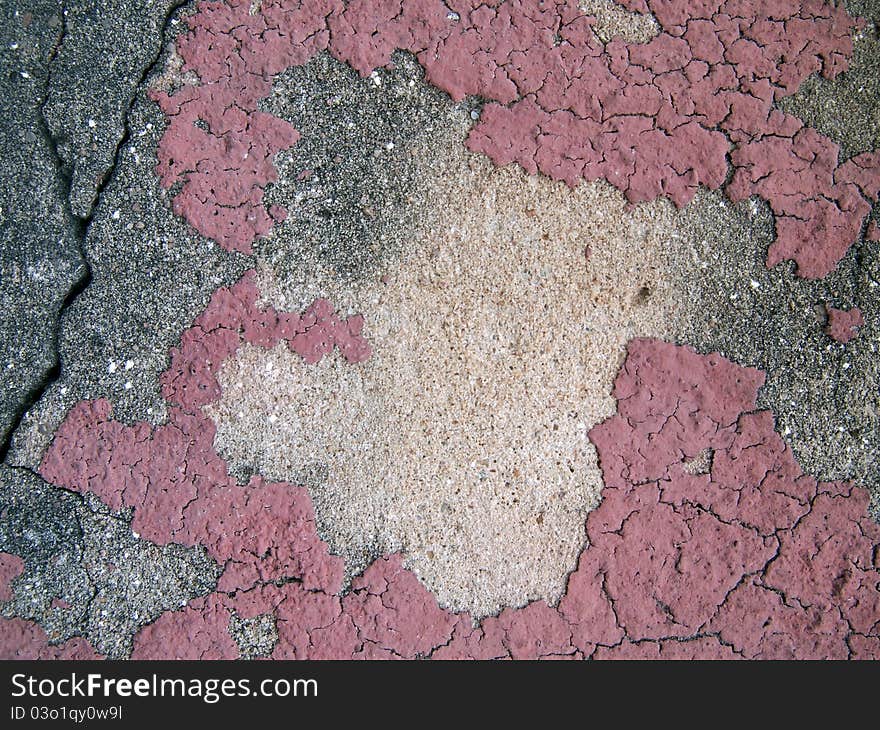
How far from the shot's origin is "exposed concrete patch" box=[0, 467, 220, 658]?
6.97 ft

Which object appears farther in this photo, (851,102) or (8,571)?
(851,102)

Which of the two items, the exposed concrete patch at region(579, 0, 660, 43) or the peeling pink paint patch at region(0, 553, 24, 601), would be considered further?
the exposed concrete patch at region(579, 0, 660, 43)

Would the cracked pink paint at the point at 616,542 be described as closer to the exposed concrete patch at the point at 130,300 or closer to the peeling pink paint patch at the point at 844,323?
the exposed concrete patch at the point at 130,300

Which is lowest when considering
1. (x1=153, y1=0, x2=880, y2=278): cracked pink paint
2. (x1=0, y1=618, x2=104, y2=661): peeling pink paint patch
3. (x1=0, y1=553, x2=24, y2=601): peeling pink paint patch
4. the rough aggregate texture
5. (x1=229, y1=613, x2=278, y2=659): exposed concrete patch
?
(x1=0, y1=618, x2=104, y2=661): peeling pink paint patch

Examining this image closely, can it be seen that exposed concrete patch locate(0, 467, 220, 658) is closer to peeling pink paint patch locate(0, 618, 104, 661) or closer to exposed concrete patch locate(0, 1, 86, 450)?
peeling pink paint patch locate(0, 618, 104, 661)

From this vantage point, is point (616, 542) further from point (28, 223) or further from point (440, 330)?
point (28, 223)

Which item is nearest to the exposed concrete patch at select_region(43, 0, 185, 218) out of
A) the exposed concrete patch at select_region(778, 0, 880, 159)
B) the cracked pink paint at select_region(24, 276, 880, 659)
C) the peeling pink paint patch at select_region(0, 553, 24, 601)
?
the cracked pink paint at select_region(24, 276, 880, 659)

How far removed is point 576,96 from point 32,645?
8.51 ft

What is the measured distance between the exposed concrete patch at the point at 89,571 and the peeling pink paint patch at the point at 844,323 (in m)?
2.24

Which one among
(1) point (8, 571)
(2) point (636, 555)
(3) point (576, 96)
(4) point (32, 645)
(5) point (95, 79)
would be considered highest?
(3) point (576, 96)

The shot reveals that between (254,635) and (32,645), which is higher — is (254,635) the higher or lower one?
the higher one

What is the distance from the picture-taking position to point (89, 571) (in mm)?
2145

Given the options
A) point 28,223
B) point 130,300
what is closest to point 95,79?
point 28,223

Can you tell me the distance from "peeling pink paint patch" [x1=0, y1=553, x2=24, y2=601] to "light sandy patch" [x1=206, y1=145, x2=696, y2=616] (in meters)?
0.76
